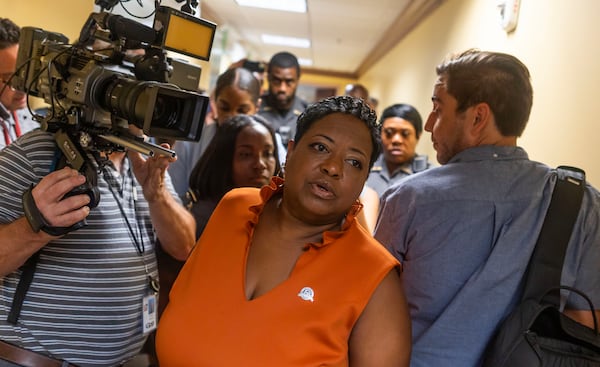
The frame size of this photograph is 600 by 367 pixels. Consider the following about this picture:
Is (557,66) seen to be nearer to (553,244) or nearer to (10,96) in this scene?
(553,244)

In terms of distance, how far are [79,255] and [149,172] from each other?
26 cm

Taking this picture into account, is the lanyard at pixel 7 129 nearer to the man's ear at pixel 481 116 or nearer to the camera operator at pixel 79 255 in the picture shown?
the camera operator at pixel 79 255

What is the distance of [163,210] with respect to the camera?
1432mm

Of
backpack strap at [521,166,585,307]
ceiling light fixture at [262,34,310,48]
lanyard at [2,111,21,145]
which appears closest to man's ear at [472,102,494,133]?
backpack strap at [521,166,585,307]

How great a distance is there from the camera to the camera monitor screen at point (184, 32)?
3.57 feet

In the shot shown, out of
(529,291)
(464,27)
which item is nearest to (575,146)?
(529,291)

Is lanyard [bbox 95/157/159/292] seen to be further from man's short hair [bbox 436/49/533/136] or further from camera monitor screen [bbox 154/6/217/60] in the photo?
man's short hair [bbox 436/49/533/136]

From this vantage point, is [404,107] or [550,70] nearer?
[550,70]

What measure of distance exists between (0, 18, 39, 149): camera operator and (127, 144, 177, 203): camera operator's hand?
1.62 feet

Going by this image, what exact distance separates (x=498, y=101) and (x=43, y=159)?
104cm

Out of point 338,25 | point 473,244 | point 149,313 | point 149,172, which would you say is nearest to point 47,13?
point 149,172

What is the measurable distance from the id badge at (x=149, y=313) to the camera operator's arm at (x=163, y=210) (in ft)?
0.51

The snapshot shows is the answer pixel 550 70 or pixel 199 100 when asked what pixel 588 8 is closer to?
→ pixel 550 70

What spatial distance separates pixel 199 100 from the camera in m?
1.04
